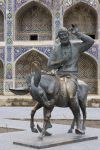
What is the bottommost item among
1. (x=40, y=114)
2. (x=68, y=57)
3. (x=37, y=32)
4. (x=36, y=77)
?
(x=40, y=114)

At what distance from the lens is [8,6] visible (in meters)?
20.6

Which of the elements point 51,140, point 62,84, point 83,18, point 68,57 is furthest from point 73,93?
point 83,18

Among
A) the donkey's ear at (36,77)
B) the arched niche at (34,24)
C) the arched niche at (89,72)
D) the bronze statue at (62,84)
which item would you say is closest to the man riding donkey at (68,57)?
the bronze statue at (62,84)

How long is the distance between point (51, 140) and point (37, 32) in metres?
16.8

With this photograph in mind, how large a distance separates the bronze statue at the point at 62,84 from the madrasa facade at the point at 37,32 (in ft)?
44.1

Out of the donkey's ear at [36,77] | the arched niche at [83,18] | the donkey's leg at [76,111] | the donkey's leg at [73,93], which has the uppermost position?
the arched niche at [83,18]

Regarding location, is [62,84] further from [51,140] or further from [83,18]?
[83,18]

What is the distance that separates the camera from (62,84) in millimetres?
5859

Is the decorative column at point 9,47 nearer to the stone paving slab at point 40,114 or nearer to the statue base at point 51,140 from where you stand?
the stone paving slab at point 40,114

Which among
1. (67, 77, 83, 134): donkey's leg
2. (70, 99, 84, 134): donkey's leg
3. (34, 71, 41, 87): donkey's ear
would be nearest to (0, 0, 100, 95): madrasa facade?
(70, 99, 84, 134): donkey's leg

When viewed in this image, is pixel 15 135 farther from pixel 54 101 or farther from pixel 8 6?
pixel 8 6

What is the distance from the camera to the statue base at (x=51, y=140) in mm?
5324

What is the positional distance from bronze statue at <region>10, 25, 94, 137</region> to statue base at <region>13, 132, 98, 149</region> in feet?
0.44

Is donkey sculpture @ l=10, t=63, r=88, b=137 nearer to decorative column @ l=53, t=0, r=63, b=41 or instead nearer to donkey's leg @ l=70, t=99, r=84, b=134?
donkey's leg @ l=70, t=99, r=84, b=134
